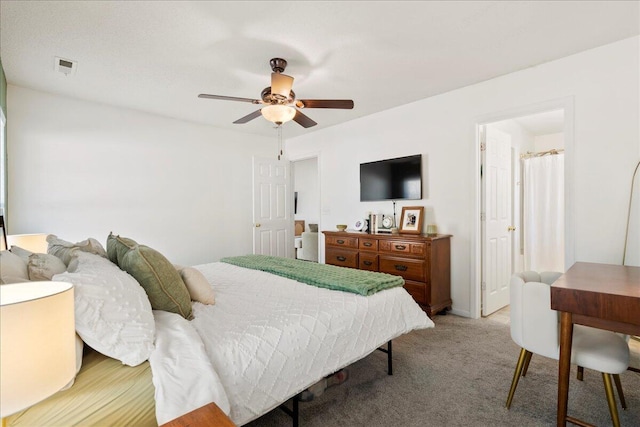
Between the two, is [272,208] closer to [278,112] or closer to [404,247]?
[404,247]

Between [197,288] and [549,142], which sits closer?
[197,288]

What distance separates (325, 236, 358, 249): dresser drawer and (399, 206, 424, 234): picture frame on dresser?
600mm

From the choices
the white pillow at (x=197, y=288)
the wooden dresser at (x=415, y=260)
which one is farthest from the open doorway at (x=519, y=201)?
the white pillow at (x=197, y=288)

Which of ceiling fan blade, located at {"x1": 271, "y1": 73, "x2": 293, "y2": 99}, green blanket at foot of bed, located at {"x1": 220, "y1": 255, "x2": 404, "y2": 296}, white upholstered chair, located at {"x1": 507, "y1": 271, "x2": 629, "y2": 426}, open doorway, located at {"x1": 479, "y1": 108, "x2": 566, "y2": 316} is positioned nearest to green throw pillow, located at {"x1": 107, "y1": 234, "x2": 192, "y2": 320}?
green blanket at foot of bed, located at {"x1": 220, "y1": 255, "x2": 404, "y2": 296}

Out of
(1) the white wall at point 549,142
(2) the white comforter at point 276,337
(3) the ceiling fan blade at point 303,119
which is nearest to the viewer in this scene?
(2) the white comforter at point 276,337

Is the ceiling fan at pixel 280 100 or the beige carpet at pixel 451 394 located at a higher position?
the ceiling fan at pixel 280 100

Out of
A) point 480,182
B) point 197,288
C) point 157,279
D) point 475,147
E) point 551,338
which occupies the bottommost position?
point 551,338

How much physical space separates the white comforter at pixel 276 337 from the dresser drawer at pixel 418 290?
1.07m

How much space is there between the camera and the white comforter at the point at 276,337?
124 cm

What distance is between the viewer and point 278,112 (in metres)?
2.64

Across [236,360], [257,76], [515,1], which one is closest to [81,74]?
[257,76]

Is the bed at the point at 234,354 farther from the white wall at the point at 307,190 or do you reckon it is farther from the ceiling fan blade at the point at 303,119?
the white wall at the point at 307,190

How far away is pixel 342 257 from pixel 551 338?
8.75ft

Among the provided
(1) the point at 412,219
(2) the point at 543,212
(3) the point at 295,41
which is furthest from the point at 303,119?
(2) the point at 543,212
